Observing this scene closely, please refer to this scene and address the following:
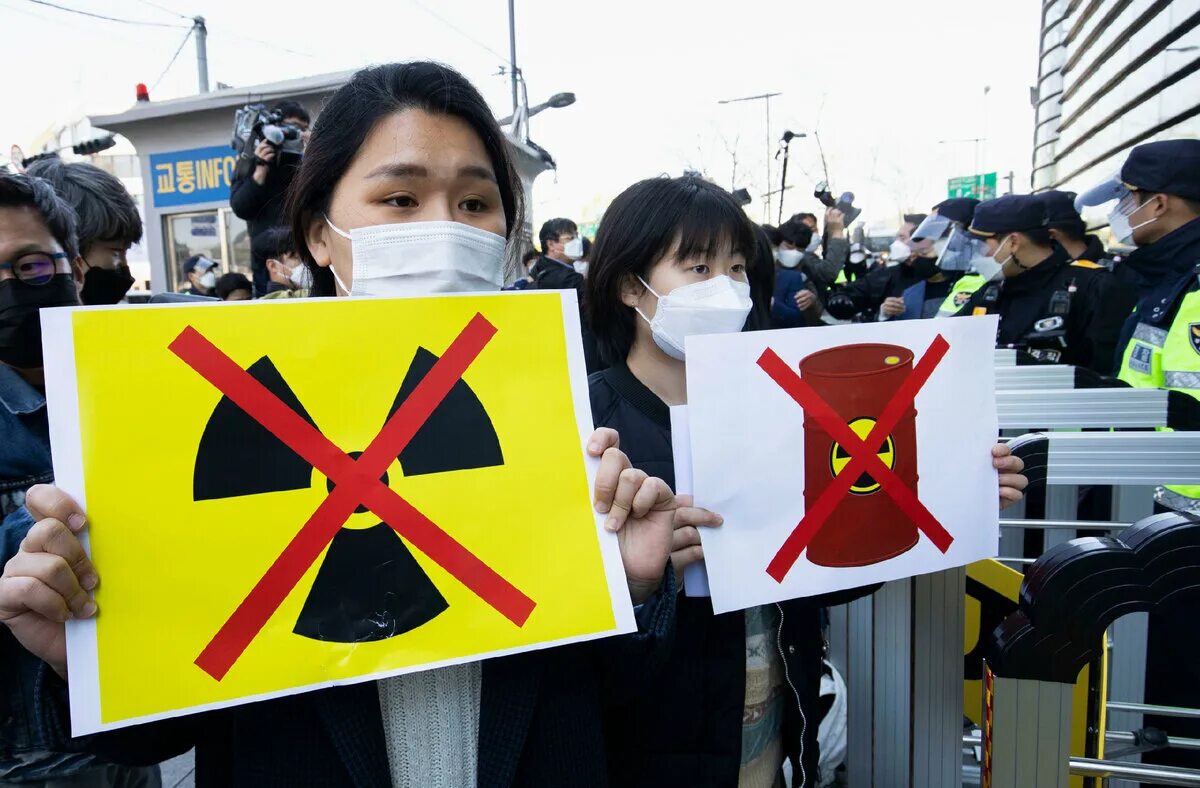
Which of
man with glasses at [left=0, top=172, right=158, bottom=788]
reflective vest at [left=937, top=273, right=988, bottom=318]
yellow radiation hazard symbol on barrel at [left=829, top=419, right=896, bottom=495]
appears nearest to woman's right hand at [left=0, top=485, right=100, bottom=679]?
man with glasses at [left=0, top=172, right=158, bottom=788]

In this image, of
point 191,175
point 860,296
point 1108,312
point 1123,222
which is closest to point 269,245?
point 1123,222

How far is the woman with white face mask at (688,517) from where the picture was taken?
138 centimetres

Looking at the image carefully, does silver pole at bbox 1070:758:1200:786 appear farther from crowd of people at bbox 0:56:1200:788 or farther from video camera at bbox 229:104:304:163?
video camera at bbox 229:104:304:163

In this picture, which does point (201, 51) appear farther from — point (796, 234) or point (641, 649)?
point (641, 649)

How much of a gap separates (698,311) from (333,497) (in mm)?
1014

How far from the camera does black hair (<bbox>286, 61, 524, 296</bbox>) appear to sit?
1.23m

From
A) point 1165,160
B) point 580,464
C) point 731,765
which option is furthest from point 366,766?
point 1165,160

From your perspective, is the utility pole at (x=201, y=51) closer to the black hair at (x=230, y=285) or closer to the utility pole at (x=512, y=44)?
the utility pole at (x=512, y=44)

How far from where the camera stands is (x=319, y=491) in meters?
0.93

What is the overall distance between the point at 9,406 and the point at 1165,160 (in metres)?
4.15

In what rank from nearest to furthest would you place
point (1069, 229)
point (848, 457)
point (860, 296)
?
1. point (848, 457)
2. point (1069, 229)
3. point (860, 296)

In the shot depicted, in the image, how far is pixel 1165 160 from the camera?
3307 mm

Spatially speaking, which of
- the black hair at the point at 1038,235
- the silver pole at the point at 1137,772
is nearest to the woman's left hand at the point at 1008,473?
the silver pole at the point at 1137,772

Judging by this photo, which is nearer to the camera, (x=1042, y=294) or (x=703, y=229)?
(x=703, y=229)
